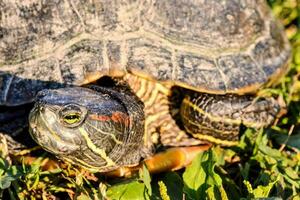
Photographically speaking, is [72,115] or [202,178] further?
[202,178]

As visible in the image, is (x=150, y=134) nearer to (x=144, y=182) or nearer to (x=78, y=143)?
(x=144, y=182)

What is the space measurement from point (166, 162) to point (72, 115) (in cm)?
86

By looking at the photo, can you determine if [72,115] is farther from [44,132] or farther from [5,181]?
[5,181]

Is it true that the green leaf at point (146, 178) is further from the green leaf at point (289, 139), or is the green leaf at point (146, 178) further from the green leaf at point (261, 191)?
the green leaf at point (289, 139)

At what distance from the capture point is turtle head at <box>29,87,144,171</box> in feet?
9.00

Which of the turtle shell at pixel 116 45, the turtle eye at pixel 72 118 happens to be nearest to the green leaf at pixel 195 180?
the turtle shell at pixel 116 45

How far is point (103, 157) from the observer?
3.03 metres

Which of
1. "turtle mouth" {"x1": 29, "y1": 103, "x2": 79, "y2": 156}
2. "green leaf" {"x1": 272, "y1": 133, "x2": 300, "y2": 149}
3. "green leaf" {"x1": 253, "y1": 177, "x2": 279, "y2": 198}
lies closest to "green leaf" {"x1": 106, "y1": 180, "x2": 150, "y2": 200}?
"turtle mouth" {"x1": 29, "y1": 103, "x2": 79, "y2": 156}

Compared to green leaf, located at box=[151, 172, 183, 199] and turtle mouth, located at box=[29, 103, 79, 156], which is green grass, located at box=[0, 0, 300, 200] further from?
turtle mouth, located at box=[29, 103, 79, 156]

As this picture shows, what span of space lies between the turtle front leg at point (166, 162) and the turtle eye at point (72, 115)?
618mm

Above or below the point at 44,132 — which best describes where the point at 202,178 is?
below

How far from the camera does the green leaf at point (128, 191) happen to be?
3074mm

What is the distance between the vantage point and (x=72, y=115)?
2.75 meters

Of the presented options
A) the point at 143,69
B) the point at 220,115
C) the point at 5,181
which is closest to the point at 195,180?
the point at 220,115
